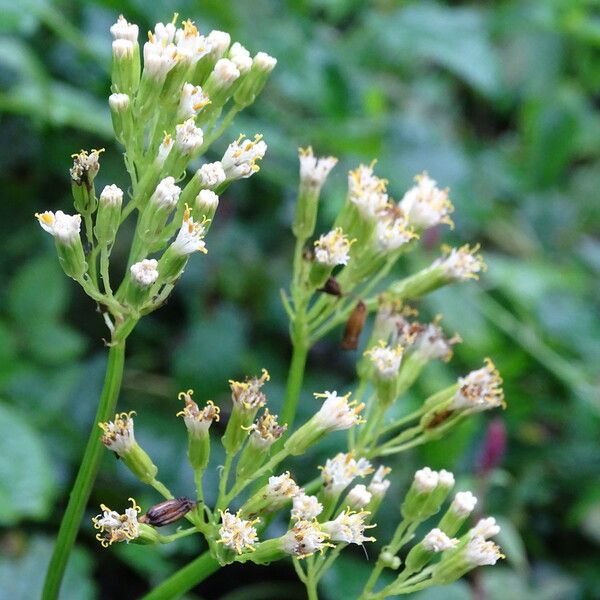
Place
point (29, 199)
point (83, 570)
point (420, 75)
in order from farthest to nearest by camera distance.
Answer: point (420, 75) < point (29, 199) < point (83, 570)

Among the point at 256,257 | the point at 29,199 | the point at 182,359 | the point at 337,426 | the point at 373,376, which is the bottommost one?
the point at 337,426

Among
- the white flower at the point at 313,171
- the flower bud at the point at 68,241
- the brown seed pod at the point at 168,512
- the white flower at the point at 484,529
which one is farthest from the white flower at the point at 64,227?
the white flower at the point at 484,529

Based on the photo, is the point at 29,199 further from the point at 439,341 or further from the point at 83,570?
the point at 439,341

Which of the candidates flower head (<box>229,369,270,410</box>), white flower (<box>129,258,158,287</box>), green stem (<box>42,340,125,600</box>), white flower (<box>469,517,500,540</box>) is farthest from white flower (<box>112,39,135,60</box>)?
white flower (<box>469,517,500,540</box>)

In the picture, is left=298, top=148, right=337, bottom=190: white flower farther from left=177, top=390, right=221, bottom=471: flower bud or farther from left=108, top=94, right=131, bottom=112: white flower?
left=177, top=390, right=221, bottom=471: flower bud

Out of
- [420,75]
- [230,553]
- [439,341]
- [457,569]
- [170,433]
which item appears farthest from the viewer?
[420,75]

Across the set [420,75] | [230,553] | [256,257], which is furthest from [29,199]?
[420,75]
